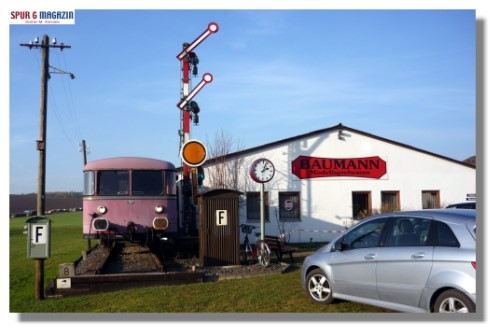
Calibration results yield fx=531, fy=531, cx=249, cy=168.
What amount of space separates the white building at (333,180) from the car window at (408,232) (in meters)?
14.3

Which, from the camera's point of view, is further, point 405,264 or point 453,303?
point 405,264

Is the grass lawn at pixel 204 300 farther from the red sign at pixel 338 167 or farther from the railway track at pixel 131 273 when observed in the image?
the red sign at pixel 338 167

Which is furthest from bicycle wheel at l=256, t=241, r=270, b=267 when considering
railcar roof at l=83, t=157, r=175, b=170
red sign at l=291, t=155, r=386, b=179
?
red sign at l=291, t=155, r=386, b=179

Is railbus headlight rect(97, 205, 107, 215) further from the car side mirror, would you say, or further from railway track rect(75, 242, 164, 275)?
the car side mirror

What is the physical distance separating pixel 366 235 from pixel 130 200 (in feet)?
27.9

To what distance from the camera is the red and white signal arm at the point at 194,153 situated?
604 inches

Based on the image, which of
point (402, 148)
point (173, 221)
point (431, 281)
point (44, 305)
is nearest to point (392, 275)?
point (431, 281)

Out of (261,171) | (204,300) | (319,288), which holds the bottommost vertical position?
(204,300)

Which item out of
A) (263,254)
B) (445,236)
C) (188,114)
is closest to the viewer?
(445,236)

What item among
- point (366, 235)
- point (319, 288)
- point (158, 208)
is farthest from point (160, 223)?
point (366, 235)

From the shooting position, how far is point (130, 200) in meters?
15.1

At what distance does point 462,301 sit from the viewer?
663 cm

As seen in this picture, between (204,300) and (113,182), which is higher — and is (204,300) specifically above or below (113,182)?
below

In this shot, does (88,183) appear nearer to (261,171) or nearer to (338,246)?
(261,171)
